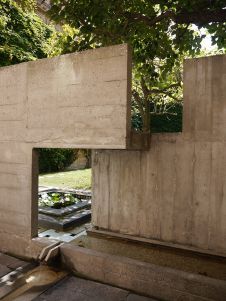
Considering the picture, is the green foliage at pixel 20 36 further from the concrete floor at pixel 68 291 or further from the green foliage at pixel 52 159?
the concrete floor at pixel 68 291

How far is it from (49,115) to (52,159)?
47.3 feet

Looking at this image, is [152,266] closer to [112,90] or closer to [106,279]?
[106,279]

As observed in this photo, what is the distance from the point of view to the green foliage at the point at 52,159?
713 inches

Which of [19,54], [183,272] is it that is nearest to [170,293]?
[183,272]

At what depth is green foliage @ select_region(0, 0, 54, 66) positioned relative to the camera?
1328 cm

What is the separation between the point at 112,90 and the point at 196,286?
3.03m

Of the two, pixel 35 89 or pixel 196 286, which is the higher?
pixel 35 89

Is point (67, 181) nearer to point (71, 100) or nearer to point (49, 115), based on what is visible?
point (49, 115)

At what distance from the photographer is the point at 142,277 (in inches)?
157

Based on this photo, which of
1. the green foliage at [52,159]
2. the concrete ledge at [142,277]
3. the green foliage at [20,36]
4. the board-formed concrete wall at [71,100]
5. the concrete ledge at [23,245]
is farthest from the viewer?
the green foliage at [52,159]

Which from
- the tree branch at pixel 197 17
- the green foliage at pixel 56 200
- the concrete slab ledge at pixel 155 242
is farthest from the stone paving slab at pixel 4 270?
the tree branch at pixel 197 17

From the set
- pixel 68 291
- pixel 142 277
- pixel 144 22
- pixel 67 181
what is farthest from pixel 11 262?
pixel 67 181

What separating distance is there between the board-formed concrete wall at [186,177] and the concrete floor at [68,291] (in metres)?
1.40

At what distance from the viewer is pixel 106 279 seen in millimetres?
4250
